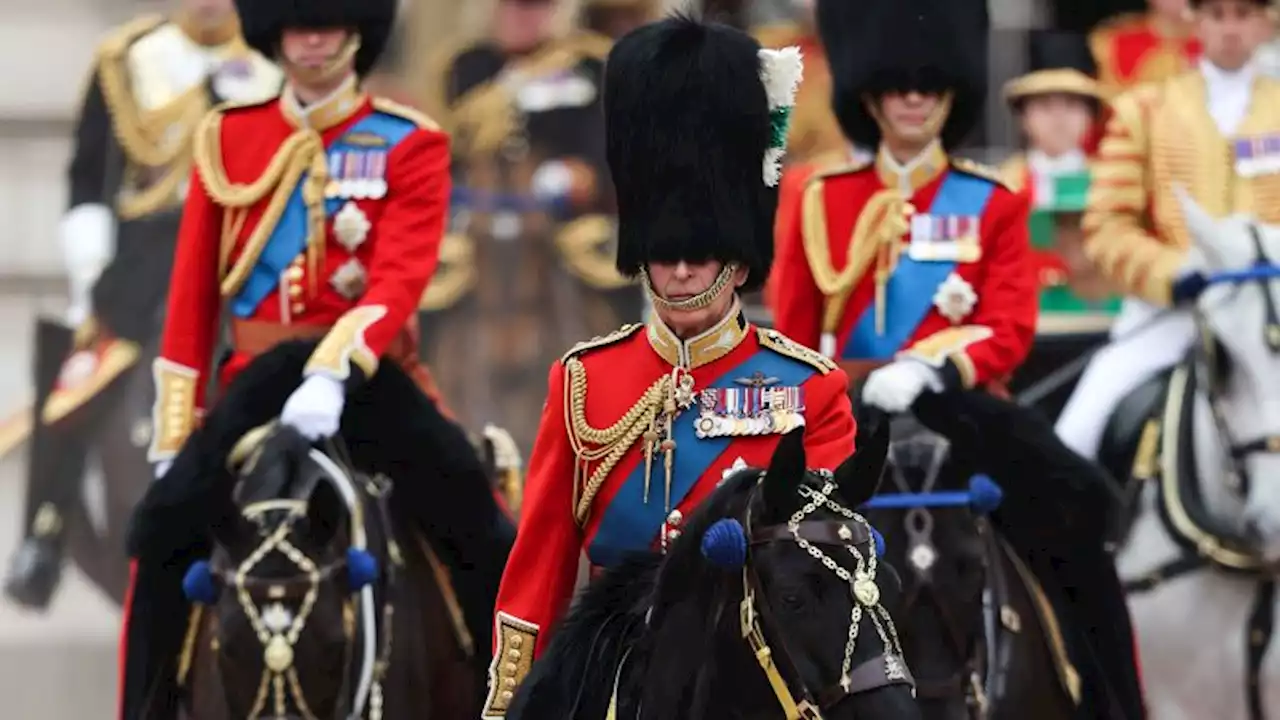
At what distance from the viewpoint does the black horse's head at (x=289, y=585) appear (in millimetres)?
7480

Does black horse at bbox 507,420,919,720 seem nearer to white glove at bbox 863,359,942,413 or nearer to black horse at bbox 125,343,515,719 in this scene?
black horse at bbox 125,343,515,719

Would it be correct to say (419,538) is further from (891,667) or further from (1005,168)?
(1005,168)

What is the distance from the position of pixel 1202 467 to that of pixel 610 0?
24.3 feet

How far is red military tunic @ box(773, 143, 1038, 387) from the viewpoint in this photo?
8.54 metres

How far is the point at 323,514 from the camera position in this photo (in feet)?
25.2

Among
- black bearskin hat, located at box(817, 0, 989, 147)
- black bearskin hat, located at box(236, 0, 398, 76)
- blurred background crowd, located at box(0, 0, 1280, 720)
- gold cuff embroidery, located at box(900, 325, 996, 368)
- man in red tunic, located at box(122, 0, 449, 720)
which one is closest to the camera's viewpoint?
gold cuff embroidery, located at box(900, 325, 996, 368)

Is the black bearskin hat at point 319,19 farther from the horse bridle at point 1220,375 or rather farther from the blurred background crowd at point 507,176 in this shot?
the blurred background crowd at point 507,176

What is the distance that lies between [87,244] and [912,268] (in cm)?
446

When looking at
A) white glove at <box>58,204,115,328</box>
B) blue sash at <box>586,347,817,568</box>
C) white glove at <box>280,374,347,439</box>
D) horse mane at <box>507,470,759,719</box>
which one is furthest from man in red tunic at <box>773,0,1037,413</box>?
white glove at <box>58,204,115,328</box>

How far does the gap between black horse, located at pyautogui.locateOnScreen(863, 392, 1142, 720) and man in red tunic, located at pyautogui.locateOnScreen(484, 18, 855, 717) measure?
55.3 inches

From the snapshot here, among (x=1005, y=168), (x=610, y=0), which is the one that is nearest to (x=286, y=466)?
(x=1005, y=168)

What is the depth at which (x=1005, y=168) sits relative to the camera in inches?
563

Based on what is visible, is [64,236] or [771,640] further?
[64,236]

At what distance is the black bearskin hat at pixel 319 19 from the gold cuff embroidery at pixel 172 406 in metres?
0.86
